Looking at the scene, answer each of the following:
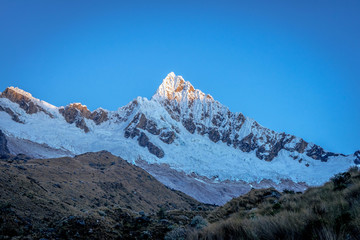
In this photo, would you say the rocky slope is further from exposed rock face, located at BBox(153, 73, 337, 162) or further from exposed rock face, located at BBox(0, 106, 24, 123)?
exposed rock face, located at BBox(153, 73, 337, 162)

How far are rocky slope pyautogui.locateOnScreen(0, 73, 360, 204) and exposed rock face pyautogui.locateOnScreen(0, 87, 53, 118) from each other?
1.58 feet

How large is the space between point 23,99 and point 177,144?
9260 centimetres

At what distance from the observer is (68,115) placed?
509 feet

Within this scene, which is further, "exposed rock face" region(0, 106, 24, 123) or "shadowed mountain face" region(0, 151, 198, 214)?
"exposed rock face" region(0, 106, 24, 123)

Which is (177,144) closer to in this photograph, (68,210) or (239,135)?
(239,135)

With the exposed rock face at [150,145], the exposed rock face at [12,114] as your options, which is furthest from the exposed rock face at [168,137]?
the exposed rock face at [12,114]

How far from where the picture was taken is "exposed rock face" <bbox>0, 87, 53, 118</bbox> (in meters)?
141

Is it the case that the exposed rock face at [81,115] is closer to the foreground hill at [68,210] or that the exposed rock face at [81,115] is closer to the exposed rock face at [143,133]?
the exposed rock face at [143,133]

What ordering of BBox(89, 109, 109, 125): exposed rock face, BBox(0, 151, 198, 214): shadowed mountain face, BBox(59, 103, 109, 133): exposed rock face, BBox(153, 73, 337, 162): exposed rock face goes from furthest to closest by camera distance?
1. BBox(153, 73, 337, 162): exposed rock face
2. BBox(89, 109, 109, 125): exposed rock face
3. BBox(59, 103, 109, 133): exposed rock face
4. BBox(0, 151, 198, 214): shadowed mountain face

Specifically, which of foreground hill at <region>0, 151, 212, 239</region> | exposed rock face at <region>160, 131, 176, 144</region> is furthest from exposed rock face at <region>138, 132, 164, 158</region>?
foreground hill at <region>0, 151, 212, 239</region>

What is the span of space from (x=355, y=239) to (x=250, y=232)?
1619 mm

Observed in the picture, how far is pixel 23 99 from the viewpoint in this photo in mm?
144250

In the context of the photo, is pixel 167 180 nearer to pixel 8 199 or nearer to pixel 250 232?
pixel 8 199

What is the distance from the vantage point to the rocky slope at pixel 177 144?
110 m
